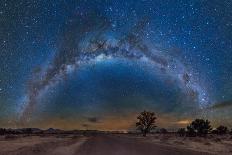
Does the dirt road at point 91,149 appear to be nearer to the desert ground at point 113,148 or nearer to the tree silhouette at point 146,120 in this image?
the desert ground at point 113,148

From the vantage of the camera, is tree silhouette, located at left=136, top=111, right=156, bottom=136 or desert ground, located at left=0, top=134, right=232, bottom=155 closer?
desert ground, located at left=0, top=134, right=232, bottom=155

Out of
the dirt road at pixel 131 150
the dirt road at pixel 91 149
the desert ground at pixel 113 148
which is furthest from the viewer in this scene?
the desert ground at pixel 113 148

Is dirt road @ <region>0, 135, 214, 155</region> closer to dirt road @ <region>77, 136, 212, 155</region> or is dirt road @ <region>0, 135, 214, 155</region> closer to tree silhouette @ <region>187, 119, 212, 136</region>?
dirt road @ <region>77, 136, 212, 155</region>

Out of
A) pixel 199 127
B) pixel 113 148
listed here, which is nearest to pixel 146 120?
pixel 199 127

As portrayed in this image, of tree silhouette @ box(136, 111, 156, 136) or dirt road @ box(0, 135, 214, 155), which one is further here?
tree silhouette @ box(136, 111, 156, 136)

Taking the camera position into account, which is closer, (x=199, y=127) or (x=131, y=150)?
(x=131, y=150)

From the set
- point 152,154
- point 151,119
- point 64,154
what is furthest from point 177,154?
point 151,119

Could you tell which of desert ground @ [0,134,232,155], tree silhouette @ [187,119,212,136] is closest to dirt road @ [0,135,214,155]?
desert ground @ [0,134,232,155]

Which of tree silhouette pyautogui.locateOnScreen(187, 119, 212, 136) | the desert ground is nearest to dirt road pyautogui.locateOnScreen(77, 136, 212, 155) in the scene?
the desert ground

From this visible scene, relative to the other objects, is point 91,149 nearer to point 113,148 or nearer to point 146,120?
point 113,148

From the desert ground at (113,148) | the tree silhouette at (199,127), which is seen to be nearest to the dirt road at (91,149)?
the desert ground at (113,148)

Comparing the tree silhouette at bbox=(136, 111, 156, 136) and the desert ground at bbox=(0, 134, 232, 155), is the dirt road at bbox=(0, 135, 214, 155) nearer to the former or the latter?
the desert ground at bbox=(0, 134, 232, 155)

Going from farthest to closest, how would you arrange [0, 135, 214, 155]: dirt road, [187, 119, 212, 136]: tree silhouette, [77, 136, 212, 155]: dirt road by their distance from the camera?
1. [187, 119, 212, 136]: tree silhouette
2. [0, 135, 214, 155]: dirt road
3. [77, 136, 212, 155]: dirt road

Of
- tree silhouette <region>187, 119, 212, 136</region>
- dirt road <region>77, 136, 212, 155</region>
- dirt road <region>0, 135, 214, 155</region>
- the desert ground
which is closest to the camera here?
dirt road <region>77, 136, 212, 155</region>
